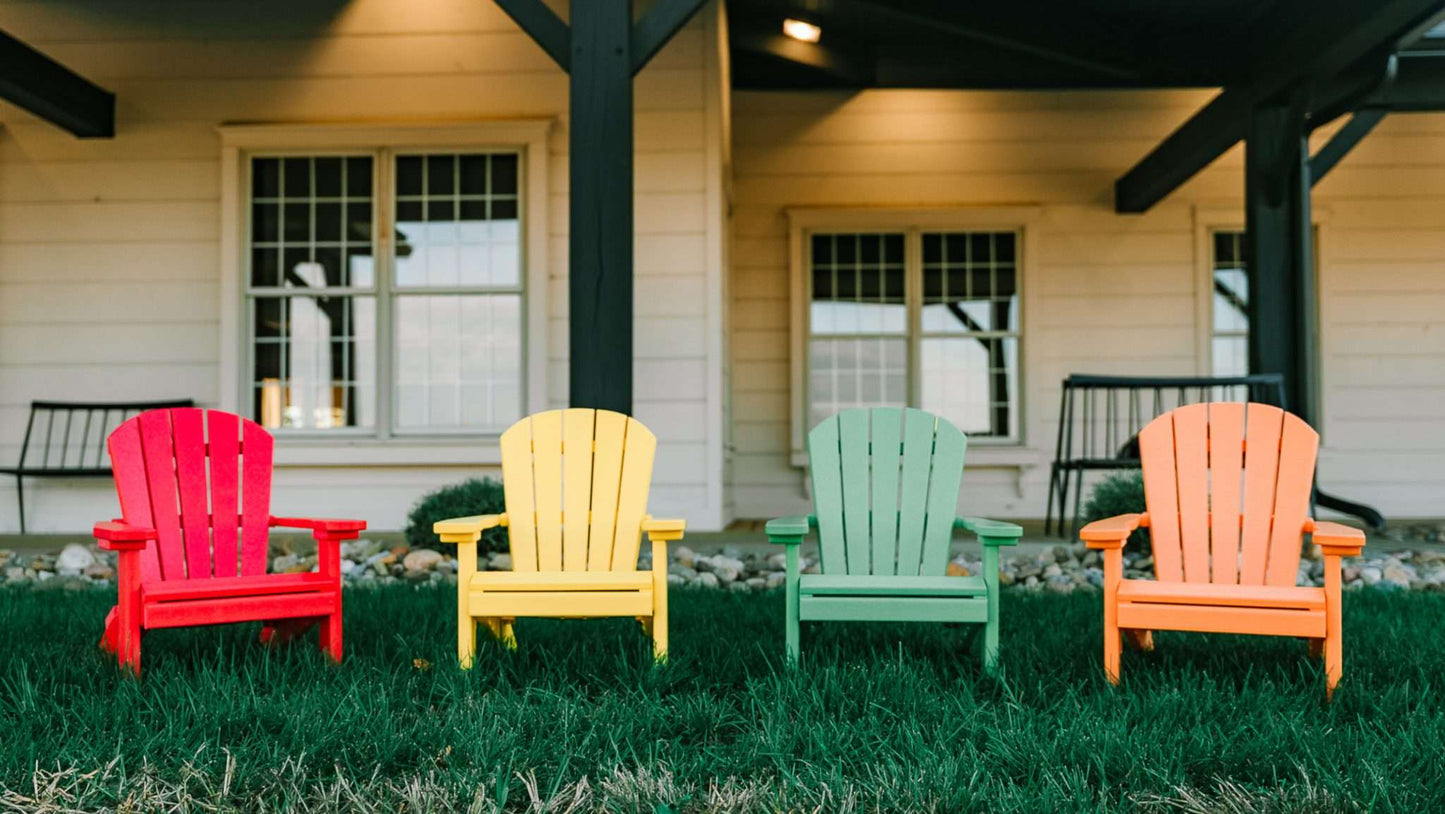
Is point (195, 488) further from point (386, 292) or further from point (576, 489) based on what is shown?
point (386, 292)

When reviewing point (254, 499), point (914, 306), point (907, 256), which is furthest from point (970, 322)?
point (254, 499)

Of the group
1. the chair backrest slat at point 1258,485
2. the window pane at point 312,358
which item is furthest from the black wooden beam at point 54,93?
the chair backrest slat at point 1258,485

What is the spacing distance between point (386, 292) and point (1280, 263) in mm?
4891

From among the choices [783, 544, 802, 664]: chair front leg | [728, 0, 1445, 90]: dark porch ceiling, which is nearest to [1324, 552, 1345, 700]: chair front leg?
[783, 544, 802, 664]: chair front leg

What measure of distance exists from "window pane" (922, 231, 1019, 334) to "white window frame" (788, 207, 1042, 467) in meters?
0.08

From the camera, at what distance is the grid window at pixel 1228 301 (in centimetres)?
780

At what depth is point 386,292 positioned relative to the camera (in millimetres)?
→ 6316

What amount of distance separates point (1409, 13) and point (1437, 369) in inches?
153

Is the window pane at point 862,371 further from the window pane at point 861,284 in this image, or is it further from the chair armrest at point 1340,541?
the chair armrest at point 1340,541

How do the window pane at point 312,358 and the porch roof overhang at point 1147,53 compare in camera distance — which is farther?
the window pane at point 312,358

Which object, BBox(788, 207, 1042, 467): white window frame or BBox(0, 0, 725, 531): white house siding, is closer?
BBox(0, 0, 725, 531): white house siding

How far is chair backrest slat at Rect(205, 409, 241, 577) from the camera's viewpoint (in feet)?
11.0

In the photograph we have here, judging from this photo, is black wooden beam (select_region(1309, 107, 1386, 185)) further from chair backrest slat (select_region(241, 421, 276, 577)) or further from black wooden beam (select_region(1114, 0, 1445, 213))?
chair backrest slat (select_region(241, 421, 276, 577))

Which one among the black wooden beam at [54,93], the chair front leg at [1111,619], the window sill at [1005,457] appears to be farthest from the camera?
the window sill at [1005,457]
